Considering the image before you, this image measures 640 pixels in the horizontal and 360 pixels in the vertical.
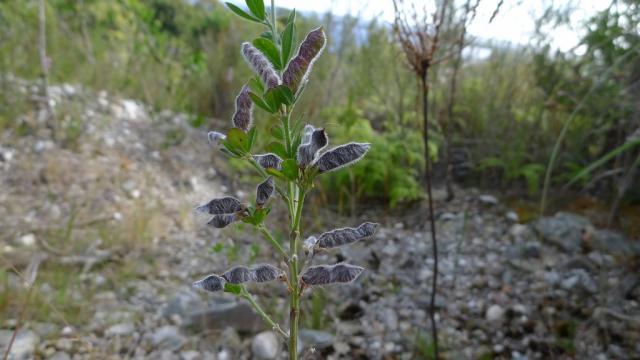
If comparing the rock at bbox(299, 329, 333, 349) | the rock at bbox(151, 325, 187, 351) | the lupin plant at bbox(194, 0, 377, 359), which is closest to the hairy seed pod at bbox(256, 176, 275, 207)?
the lupin plant at bbox(194, 0, 377, 359)

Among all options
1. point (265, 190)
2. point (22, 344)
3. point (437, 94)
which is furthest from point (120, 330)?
point (437, 94)

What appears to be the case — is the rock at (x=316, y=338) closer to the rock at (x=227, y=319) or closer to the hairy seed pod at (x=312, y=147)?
the rock at (x=227, y=319)

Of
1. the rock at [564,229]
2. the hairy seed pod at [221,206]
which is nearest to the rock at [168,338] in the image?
the hairy seed pod at [221,206]

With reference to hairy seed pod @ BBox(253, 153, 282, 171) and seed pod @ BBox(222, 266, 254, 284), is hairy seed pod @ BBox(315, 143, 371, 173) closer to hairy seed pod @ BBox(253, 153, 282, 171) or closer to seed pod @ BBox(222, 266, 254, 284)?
hairy seed pod @ BBox(253, 153, 282, 171)

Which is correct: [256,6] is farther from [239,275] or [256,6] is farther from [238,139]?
[239,275]

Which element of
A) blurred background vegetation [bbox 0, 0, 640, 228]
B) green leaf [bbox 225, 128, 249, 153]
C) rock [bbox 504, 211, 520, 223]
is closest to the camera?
green leaf [bbox 225, 128, 249, 153]

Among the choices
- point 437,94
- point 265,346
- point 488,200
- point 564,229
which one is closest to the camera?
point 265,346
